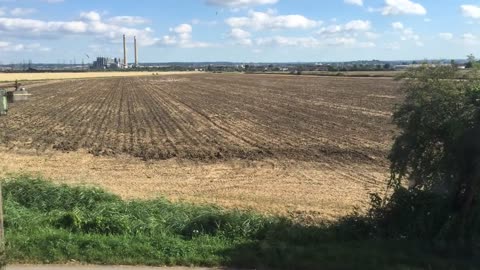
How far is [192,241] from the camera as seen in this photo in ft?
25.3

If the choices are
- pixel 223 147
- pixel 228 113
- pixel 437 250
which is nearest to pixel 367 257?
pixel 437 250

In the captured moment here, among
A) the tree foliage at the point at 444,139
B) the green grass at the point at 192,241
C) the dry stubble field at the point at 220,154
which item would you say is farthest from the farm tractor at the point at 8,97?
the tree foliage at the point at 444,139

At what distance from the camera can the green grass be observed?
693cm

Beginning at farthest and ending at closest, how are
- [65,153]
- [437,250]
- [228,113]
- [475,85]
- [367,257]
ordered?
[228,113] → [65,153] → [475,85] → [437,250] → [367,257]

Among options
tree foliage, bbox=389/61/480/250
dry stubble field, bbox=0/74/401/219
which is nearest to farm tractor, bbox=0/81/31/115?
dry stubble field, bbox=0/74/401/219

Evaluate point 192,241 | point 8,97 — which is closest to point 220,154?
point 192,241

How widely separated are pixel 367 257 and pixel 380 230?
1.52 metres

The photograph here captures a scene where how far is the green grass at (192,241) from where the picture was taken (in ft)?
22.7

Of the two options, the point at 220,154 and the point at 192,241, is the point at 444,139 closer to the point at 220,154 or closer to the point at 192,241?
the point at 192,241

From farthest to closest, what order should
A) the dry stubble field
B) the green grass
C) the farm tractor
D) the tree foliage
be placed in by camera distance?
the dry stubble field < the tree foliage < the farm tractor < the green grass

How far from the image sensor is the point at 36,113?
38.8m

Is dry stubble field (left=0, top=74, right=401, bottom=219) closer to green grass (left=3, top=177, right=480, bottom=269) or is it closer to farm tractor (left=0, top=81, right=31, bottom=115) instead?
green grass (left=3, top=177, right=480, bottom=269)

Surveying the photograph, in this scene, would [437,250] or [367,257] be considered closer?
[367,257]

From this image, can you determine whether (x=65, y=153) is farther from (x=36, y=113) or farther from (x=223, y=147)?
(x=36, y=113)
